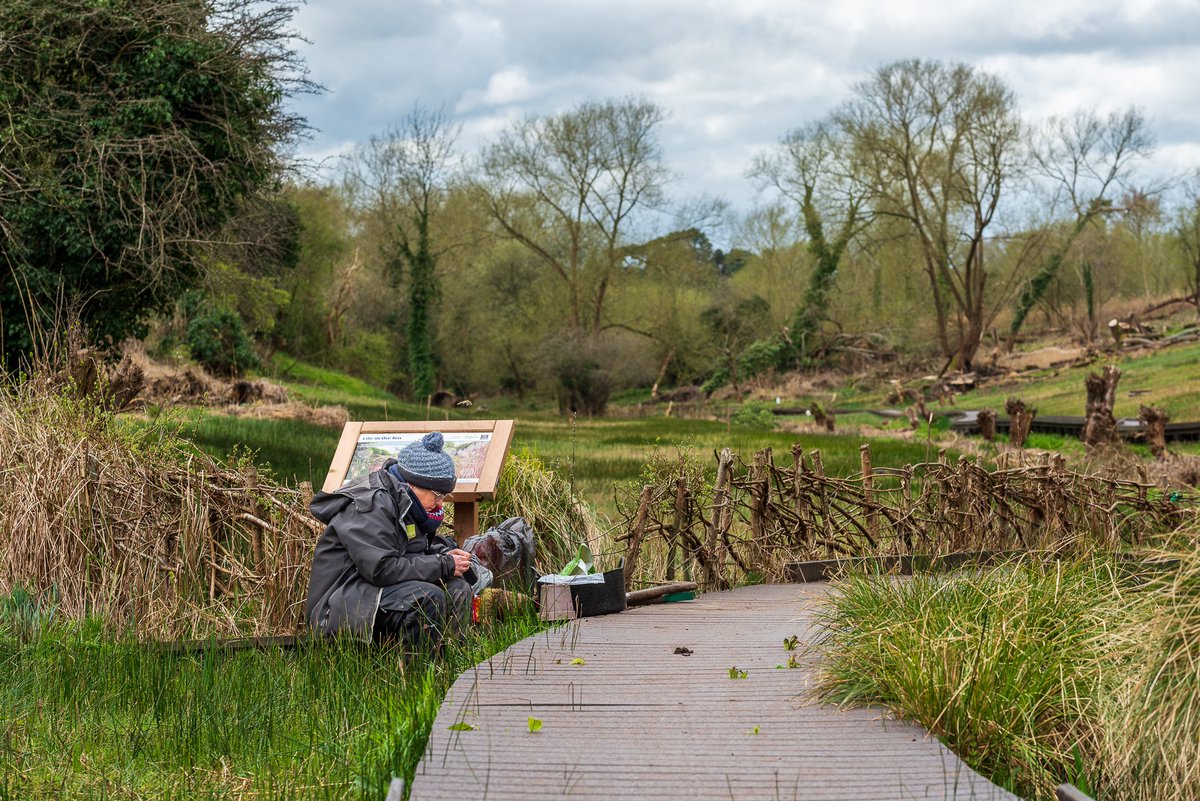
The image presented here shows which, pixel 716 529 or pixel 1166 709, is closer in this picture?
pixel 1166 709

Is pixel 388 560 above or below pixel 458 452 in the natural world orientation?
below

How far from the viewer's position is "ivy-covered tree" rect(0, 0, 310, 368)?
16.2m

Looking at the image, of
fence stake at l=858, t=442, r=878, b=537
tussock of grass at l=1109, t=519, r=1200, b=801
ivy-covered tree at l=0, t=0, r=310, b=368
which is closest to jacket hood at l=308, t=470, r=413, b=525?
tussock of grass at l=1109, t=519, r=1200, b=801

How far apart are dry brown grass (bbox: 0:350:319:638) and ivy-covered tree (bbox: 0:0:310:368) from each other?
820 cm

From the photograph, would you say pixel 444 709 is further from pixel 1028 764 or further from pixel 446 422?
pixel 446 422

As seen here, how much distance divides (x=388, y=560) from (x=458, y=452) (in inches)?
66.4

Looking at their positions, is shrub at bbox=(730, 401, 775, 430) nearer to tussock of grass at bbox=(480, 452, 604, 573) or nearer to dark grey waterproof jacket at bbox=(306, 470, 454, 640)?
tussock of grass at bbox=(480, 452, 604, 573)

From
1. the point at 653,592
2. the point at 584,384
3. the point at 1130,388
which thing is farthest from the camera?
the point at 584,384

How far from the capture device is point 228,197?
18.5m

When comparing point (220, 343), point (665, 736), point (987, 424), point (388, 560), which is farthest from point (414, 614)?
point (220, 343)

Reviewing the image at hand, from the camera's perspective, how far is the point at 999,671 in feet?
15.3

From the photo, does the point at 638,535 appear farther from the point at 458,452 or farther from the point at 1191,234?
the point at 1191,234

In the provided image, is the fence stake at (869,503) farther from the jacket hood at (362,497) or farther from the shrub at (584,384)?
the shrub at (584,384)

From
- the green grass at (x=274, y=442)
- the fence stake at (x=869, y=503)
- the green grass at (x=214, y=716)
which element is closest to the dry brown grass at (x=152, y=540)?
the green grass at (x=214, y=716)
